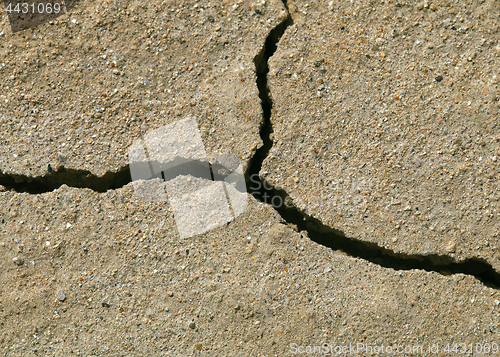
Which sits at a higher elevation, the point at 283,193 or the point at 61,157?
the point at 61,157

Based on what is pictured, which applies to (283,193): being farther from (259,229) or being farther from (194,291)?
(194,291)

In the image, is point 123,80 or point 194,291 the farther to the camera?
point 123,80

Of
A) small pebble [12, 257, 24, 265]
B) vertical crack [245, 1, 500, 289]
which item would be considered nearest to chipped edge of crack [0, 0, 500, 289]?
vertical crack [245, 1, 500, 289]

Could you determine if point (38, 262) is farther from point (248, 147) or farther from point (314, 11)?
point (314, 11)

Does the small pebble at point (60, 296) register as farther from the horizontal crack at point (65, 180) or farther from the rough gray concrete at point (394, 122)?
the rough gray concrete at point (394, 122)

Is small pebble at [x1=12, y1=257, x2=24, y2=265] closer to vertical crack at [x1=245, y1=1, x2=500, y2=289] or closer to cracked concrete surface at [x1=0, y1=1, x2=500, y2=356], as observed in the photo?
cracked concrete surface at [x1=0, y1=1, x2=500, y2=356]

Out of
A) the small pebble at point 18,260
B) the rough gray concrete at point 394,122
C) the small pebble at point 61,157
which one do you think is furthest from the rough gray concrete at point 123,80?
the small pebble at point 18,260

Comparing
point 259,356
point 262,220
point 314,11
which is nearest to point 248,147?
point 262,220

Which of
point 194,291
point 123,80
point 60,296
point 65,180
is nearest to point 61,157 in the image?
point 65,180
